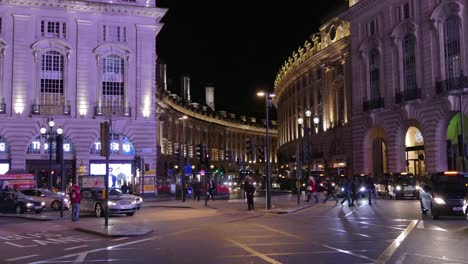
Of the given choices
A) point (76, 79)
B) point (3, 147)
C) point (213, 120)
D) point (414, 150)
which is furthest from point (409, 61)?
point (213, 120)

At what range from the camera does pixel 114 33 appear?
5862cm

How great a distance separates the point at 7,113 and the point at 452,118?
41.2 meters

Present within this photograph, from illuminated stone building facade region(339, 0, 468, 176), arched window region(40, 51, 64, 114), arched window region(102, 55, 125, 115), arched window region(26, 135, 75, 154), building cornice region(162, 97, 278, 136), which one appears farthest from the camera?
building cornice region(162, 97, 278, 136)

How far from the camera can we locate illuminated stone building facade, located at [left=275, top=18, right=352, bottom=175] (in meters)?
66.4

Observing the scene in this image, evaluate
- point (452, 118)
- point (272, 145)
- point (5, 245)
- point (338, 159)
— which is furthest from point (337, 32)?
point (272, 145)

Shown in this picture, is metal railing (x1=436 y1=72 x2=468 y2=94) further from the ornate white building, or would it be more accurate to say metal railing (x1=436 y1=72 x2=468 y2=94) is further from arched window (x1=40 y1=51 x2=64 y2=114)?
arched window (x1=40 y1=51 x2=64 y2=114)

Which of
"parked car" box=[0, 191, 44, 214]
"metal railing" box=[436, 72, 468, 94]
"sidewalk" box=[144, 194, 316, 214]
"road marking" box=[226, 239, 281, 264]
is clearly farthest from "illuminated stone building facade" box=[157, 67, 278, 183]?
"road marking" box=[226, 239, 281, 264]

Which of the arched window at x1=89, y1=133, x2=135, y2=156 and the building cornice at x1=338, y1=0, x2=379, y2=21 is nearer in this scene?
the building cornice at x1=338, y1=0, x2=379, y2=21

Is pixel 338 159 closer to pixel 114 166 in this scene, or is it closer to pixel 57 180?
pixel 114 166

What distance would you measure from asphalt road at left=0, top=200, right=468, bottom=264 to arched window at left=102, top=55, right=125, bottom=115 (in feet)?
110

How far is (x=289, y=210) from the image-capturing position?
1232 inches

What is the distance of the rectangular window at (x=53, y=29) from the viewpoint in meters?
56.6

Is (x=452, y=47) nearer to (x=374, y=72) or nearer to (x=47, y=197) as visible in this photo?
(x=374, y=72)

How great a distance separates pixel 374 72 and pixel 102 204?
36.7m
